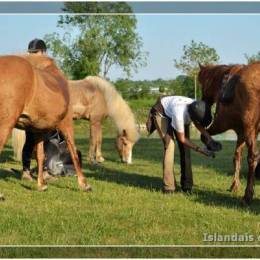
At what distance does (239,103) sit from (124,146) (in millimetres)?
6225

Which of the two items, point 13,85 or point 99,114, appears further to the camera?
point 99,114

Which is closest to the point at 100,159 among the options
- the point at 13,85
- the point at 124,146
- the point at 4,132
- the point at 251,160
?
the point at 124,146

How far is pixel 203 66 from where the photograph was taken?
760cm

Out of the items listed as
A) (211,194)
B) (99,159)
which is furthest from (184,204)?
(99,159)

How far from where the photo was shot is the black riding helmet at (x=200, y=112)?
269 inches

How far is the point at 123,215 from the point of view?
5.88m

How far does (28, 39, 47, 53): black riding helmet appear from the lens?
713 cm

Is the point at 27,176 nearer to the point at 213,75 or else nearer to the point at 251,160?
the point at 213,75

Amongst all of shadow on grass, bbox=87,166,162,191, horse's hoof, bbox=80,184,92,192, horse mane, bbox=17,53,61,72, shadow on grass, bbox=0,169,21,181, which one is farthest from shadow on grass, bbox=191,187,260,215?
shadow on grass, bbox=0,169,21,181

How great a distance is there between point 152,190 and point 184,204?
1178 mm

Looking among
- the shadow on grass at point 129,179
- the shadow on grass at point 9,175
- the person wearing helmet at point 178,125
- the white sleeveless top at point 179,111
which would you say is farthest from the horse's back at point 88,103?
the white sleeveless top at point 179,111

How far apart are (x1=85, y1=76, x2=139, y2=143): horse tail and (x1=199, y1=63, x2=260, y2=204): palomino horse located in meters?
3.98

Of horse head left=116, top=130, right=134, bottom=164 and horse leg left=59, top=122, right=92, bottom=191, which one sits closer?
horse leg left=59, top=122, right=92, bottom=191

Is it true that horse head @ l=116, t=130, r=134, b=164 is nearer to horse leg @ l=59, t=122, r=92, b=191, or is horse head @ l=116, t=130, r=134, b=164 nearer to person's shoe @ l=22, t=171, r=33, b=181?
person's shoe @ l=22, t=171, r=33, b=181
